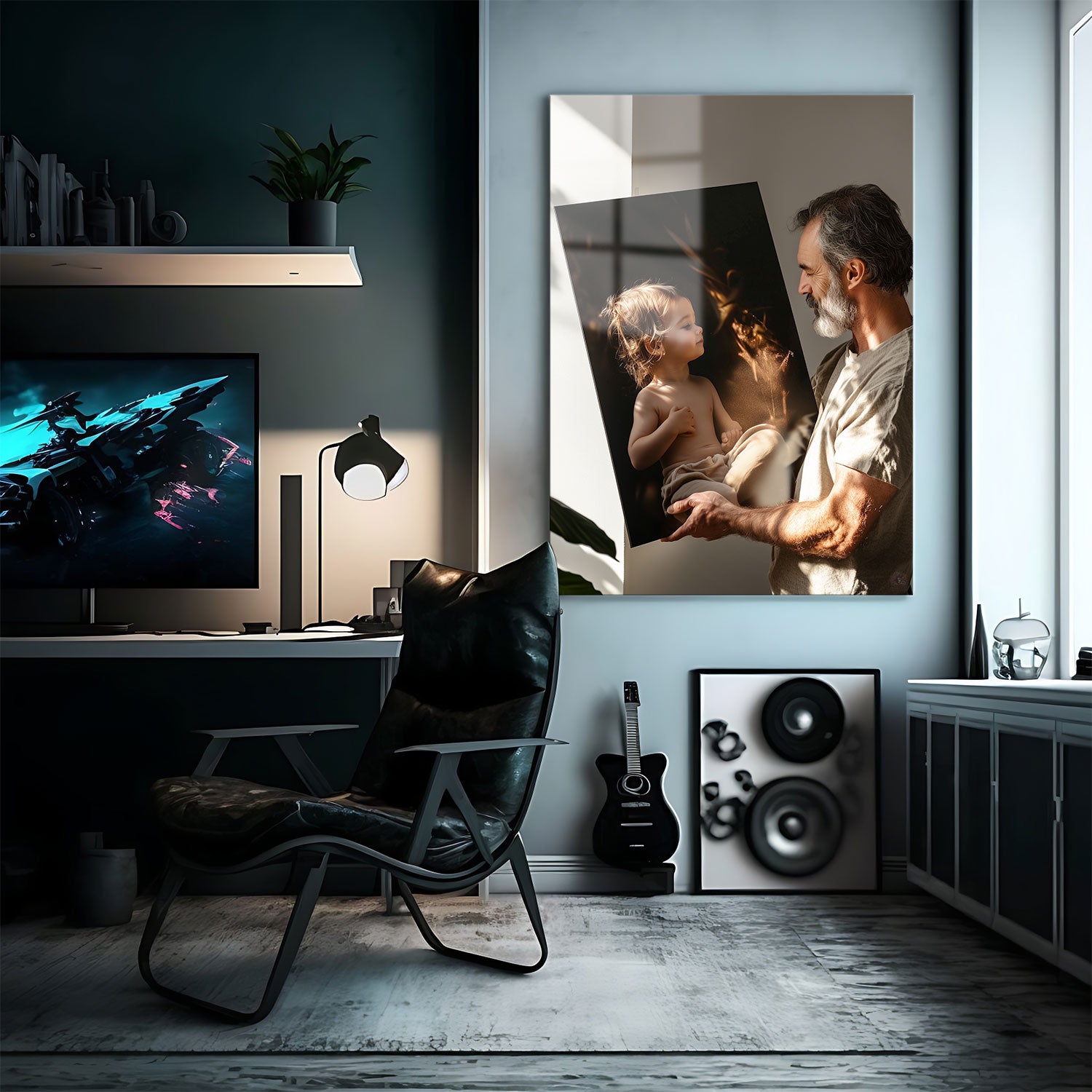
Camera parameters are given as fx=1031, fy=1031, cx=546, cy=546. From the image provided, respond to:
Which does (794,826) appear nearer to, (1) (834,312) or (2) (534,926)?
(2) (534,926)

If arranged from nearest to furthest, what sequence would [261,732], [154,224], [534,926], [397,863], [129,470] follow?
[397,863] → [534,926] → [261,732] → [154,224] → [129,470]

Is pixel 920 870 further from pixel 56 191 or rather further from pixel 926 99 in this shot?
→ pixel 56 191

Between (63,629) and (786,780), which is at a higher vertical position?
(63,629)

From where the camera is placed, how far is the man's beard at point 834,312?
11.5 feet

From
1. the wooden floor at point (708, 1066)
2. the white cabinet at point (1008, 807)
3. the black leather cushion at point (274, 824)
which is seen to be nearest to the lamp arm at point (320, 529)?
the black leather cushion at point (274, 824)

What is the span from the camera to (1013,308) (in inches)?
138

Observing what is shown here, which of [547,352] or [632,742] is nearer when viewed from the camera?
[632,742]

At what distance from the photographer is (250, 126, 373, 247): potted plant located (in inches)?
130

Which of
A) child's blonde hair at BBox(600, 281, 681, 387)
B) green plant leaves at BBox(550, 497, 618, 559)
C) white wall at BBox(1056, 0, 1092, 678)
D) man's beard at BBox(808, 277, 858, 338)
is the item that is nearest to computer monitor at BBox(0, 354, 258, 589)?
green plant leaves at BBox(550, 497, 618, 559)

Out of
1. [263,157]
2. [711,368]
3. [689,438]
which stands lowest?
[689,438]

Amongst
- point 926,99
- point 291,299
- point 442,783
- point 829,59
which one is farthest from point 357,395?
point 926,99

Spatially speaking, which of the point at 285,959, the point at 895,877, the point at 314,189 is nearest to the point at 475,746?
the point at 285,959

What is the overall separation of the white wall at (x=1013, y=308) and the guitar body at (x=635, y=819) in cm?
127

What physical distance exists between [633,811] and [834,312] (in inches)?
71.3
